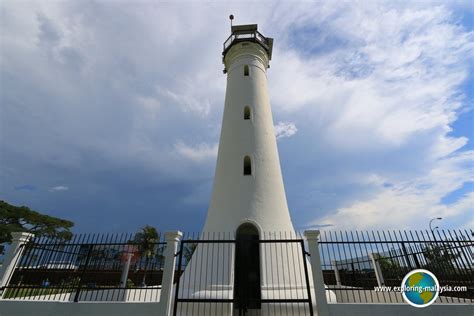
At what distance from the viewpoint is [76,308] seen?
6.95m

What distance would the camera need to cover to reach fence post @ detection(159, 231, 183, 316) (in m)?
6.73

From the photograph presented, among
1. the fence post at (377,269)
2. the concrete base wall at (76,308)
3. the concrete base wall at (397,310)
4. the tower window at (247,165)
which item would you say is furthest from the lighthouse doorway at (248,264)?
the fence post at (377,269)

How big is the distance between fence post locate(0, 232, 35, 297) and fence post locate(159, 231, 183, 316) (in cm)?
505

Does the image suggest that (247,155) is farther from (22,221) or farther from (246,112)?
(22,221)

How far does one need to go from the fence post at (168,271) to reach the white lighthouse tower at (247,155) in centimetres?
237

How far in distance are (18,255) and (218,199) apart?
23.0ft

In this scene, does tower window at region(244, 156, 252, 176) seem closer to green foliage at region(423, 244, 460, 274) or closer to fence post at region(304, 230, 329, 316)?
fence post at region(304, 230, 329, 316)

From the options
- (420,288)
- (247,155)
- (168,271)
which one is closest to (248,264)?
(168,271)

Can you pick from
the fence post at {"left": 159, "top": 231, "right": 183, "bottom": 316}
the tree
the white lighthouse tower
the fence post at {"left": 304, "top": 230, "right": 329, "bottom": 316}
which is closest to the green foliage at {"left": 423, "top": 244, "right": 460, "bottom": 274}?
the fence post at {"left": 304, "top": 230, "right": 329, "bottom": 316}

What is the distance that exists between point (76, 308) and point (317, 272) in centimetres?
693

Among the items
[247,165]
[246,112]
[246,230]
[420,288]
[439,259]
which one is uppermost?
[246,112]

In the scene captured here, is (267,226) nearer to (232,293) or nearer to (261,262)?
(261,262)

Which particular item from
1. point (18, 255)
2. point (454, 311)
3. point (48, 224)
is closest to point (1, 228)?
point (48, 224)

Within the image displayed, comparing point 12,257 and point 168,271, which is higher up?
point 12,257
